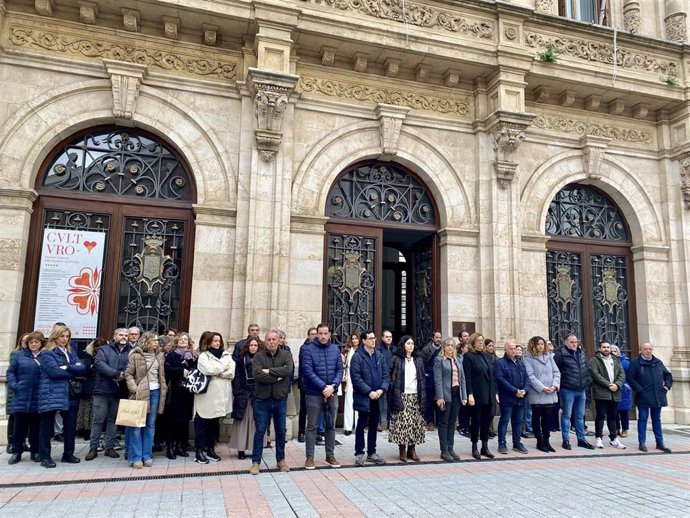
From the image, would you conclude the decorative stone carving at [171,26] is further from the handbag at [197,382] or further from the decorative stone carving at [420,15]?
the handbag at [197,382]

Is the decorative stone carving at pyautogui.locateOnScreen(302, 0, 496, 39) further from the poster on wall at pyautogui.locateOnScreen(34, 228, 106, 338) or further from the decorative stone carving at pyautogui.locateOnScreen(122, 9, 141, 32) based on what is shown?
the poster on wall at pyautogui.locateOnScreen(34, 228, 106, 338)

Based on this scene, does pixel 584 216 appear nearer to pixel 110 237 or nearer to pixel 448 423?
pixel 448 423

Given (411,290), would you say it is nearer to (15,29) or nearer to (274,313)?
(274,313)

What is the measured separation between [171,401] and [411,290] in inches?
235

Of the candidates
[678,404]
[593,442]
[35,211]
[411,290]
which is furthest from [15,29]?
[678,404]

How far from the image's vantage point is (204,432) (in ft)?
22.5

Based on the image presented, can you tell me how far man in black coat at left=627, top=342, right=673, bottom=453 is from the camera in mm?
8141

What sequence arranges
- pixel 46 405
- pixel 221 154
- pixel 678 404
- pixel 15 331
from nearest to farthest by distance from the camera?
1. pixel 46 405
2. pixel 15 331
3. pixel 221 154
4. pixel 678 404

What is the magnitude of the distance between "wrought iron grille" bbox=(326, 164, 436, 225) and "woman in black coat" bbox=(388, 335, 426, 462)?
3619 millimetres

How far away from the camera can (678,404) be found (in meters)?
10.9

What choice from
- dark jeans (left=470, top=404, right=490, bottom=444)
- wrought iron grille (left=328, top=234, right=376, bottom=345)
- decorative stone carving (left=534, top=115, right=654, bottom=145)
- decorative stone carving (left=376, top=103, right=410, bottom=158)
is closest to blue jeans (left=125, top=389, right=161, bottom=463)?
wrought iron grille (left=328, top=234, right=376, bottom=345)

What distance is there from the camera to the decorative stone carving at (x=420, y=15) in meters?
9.74

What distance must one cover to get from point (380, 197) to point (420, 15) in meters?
3.52

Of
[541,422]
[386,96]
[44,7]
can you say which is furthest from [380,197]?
[44,7]
